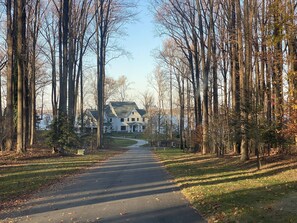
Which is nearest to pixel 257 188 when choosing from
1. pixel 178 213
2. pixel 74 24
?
pixel 178 213

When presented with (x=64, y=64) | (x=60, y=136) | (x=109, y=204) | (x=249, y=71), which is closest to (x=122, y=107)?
(x=64, y=64)

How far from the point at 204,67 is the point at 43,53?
22.0 meters

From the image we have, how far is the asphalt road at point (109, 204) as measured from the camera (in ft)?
25.4

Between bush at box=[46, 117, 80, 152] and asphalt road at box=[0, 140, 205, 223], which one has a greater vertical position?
bush at box=[46, 117, 80, 152]

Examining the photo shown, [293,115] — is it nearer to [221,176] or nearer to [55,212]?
[221,176]

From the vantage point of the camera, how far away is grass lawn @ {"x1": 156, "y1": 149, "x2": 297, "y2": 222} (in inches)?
296

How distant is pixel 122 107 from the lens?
359ft

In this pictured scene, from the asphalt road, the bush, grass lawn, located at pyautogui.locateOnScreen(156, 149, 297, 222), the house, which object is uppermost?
the house

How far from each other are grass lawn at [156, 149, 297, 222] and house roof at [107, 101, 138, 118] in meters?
92.7

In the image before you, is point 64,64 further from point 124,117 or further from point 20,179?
point 124,117

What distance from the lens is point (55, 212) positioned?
8406 mm

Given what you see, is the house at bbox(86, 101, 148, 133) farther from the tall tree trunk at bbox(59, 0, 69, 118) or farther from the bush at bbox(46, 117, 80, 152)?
the bush at bbox(46, 117, 80, 152)

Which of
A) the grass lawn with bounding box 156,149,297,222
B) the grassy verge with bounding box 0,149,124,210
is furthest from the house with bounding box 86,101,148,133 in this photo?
the grass lawn with bounding box 156,149,297,222

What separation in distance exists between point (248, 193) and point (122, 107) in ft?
328
